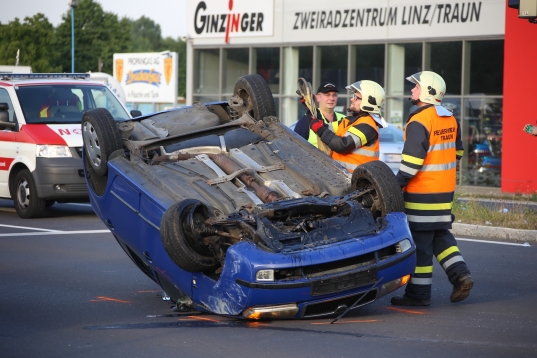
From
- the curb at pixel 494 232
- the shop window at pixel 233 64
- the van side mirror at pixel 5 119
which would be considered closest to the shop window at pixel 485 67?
the shop window at pixel 233 64

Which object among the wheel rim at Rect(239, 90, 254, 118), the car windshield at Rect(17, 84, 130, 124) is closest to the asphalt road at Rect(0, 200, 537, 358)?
the wheel rim at Rect(239, 90, 254, 118)

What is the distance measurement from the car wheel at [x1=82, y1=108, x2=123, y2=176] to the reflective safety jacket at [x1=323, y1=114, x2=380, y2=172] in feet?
6.38

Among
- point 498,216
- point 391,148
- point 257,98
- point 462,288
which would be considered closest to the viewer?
point 462,288

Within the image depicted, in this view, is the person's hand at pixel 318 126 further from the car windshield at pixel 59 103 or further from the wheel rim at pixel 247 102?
the car windshield at pixel 59 103

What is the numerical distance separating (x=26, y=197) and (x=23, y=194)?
105 mm

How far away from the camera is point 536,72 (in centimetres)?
1892

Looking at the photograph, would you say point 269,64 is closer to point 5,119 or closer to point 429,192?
point 5,119

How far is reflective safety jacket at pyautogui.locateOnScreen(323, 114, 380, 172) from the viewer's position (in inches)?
298

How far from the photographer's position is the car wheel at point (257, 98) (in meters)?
8.06

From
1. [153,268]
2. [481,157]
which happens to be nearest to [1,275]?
[153,268]

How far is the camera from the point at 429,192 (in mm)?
7094

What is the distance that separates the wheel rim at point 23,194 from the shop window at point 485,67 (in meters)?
12.0

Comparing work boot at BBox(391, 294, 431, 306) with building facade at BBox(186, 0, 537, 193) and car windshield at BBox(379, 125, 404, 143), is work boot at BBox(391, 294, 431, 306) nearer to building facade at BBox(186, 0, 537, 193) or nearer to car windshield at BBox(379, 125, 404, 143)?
car windshield at BBox(379, 125, 404, 143)

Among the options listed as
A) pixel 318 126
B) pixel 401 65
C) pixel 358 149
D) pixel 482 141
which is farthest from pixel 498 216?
pixel 401 65
